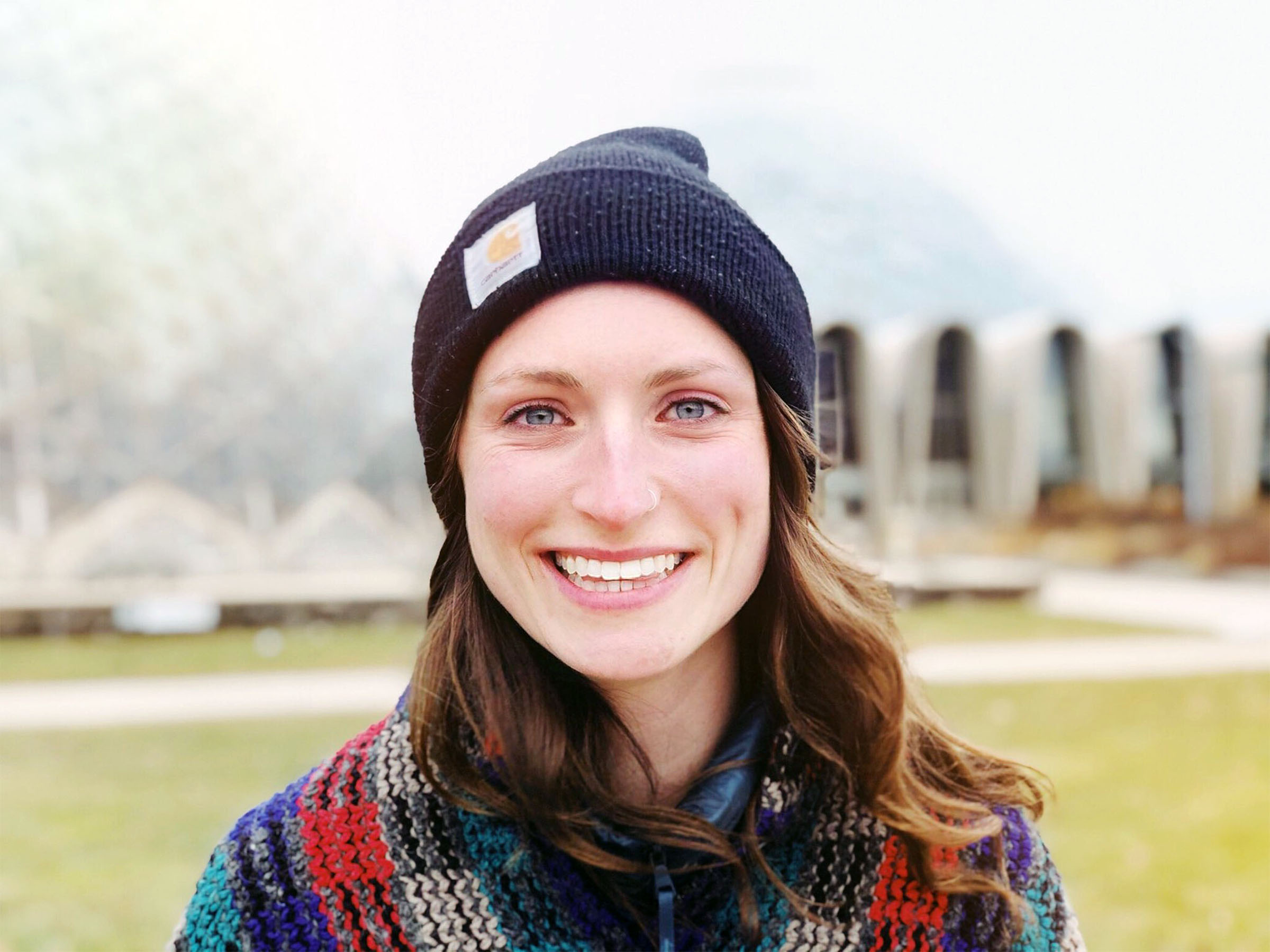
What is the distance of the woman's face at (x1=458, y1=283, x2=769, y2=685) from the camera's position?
4.78 ft

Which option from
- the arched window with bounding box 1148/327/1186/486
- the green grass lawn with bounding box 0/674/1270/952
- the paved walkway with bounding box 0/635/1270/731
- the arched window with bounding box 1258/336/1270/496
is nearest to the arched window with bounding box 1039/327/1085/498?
the arched window with bounding box 1148/327/1186/486

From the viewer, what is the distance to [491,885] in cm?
156

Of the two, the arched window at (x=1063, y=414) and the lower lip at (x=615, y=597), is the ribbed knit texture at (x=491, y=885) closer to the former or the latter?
the lower lip at (x=615, y=597)

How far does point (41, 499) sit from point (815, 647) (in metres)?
19.1

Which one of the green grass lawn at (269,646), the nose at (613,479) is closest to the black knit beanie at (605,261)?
the nose at (613,479)

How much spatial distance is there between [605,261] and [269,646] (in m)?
11.1

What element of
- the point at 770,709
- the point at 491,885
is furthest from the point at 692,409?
the point at 491,885

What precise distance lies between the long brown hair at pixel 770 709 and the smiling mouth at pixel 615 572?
254mm

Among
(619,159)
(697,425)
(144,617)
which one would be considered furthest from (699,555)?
(144,617)

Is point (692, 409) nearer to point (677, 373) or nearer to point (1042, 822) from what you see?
point (677, 373)

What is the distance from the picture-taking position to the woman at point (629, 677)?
1481 mm

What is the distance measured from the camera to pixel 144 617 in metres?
13.0

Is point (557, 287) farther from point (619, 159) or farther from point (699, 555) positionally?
point (699, 555)

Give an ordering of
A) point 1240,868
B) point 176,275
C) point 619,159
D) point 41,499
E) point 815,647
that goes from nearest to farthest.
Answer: point 619,159 < point 815,647 < point 1240,868 < point 41,499 < point 176,275
